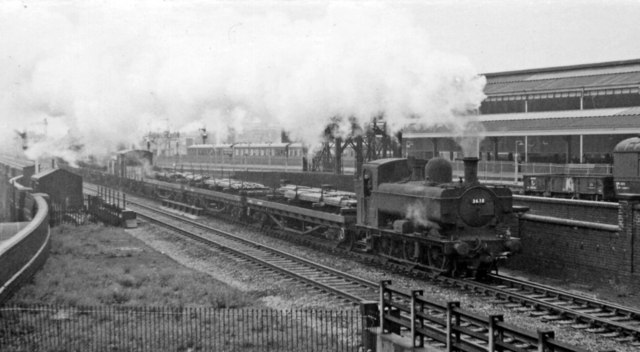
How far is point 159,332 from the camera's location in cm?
1072

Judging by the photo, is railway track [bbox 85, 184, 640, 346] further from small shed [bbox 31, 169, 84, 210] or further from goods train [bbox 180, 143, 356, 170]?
goods train [bbox 180, 143, 356, 170]

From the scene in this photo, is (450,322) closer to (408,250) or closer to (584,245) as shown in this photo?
(408,250)

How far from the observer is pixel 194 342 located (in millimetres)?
10242

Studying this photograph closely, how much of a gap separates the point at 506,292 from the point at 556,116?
25095 millimetres

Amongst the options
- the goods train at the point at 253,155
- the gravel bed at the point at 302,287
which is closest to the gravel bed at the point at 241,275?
the gravel bed at the point at 302,287

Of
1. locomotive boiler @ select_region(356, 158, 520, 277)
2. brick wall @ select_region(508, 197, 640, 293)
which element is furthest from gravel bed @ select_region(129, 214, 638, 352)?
brick wall @ select_region(508, 197, 640, 293)

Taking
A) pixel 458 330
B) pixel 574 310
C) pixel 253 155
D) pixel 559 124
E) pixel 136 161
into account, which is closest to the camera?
pixel 458 330

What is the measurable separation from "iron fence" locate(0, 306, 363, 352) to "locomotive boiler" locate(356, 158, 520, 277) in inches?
177

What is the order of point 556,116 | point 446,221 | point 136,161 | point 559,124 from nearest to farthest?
point 446,221 → point 559,124 → point 556,116 → point 136,161

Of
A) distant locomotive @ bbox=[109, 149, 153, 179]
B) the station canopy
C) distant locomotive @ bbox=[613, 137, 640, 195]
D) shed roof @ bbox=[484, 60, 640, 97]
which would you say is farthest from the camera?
distant locomotive @ bbox=[109, 149, 153, 179]

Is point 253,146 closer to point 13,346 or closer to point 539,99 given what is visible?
point 539,99

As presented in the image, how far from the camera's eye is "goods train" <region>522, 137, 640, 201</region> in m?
24.2

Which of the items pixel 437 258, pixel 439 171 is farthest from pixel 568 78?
pixel 437 258

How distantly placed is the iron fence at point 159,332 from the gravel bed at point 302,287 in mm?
1843
